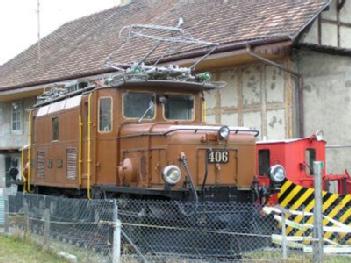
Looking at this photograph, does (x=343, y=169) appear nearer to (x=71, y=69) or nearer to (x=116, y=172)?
(x=116, y=172)

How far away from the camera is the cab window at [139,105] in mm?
11438

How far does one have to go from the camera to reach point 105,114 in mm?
11570

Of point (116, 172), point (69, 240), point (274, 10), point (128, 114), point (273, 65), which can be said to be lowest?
point (69, 240)

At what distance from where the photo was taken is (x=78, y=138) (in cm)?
1245

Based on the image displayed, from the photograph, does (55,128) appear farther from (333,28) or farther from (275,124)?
(333,28)

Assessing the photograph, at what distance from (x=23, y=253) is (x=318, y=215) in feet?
17.3

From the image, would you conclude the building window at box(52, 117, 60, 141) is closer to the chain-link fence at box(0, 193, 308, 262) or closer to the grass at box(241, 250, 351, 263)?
the chain-link fence at box(0, 193, 308, 262)

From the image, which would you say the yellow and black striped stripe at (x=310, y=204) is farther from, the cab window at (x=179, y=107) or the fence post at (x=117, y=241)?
the fence post at (x=117, y=241)

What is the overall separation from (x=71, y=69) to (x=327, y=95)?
1061 cm

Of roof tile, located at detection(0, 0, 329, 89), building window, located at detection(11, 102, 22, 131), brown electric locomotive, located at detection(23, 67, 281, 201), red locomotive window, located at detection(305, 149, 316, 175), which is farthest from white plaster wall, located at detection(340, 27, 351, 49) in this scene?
building window, located at detection(11, 102, 22, 131)

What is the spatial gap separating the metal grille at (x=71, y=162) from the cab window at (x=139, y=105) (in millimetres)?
1782

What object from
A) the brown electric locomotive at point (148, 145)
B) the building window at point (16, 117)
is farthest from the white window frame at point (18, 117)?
the brown electric locomotive at point (148, 145)

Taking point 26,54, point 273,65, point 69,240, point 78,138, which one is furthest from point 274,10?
point 26,54

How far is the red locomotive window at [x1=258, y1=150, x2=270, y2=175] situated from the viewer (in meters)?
13.9
